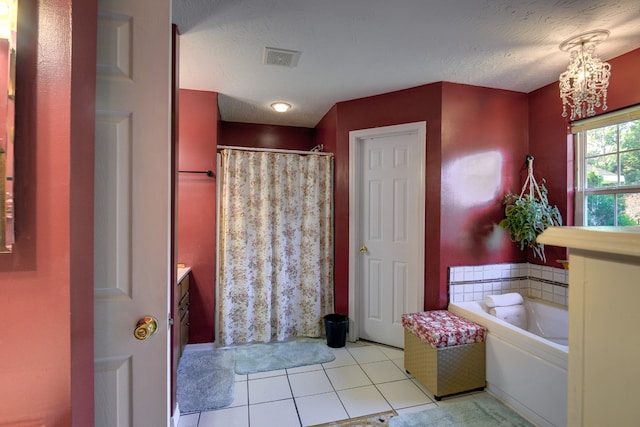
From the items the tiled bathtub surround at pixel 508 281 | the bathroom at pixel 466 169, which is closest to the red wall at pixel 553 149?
the bathroom at pixel 466 169

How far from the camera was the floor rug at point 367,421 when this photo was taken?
173 centimetres

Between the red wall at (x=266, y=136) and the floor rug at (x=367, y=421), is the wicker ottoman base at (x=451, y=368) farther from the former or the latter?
the red wall at (x=266, y=136)

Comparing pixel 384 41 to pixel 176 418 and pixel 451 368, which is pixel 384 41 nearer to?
pixel 451 368

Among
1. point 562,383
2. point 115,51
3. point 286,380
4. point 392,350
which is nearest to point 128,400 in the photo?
point 115,51

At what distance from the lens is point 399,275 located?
8.93 feet

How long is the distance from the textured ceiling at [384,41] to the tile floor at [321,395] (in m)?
2.46

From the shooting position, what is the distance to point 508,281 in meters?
2.66

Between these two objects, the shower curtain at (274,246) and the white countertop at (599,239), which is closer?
the white countertop at (599,239)

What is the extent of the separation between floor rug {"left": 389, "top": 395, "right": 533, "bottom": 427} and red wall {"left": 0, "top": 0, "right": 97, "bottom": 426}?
5.75 feet

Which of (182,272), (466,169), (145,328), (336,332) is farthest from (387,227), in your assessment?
(145,328)

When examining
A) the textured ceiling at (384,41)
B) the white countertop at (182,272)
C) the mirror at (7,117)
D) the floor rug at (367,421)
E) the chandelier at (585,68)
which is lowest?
the floor rug at (367,421)

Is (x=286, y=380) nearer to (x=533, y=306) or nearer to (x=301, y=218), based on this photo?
(x=301, y=218)

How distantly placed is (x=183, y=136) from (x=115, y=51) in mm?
1819

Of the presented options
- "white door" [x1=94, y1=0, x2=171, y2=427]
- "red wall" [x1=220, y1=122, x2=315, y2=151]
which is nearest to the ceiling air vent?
"white door" [x1=94, y1=0, x2=171, y2=427]
